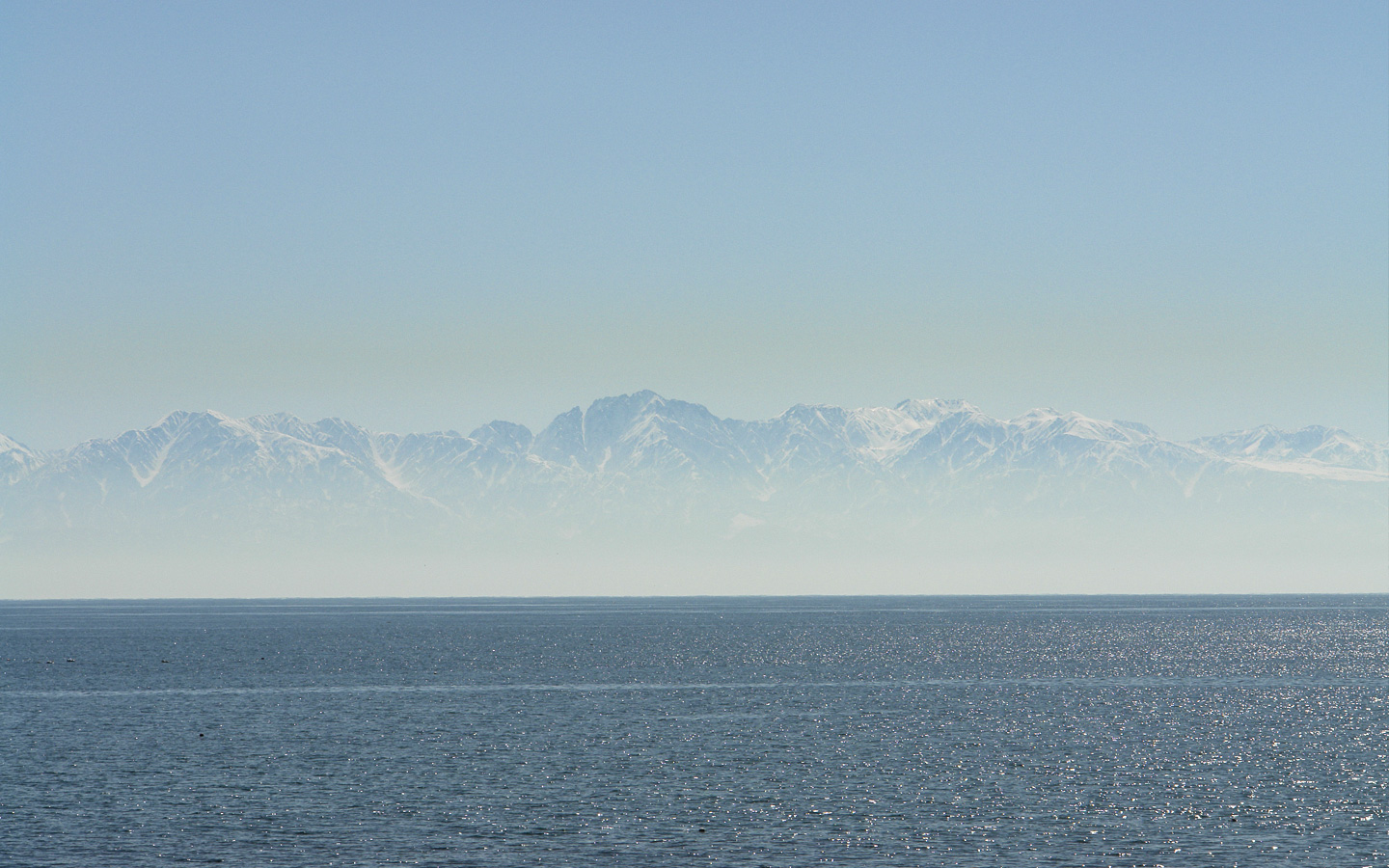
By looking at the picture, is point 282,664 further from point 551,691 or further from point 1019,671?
point 1019,671

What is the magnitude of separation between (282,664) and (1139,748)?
115056mm

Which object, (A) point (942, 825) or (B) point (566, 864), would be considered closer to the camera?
(B) point (566, 864)

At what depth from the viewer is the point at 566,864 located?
168 ft

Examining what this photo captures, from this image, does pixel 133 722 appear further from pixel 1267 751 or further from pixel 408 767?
pixel 1267 751

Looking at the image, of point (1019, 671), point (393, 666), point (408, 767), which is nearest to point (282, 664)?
point (393, 666)

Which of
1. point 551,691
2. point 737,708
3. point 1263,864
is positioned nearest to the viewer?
point 1263,864

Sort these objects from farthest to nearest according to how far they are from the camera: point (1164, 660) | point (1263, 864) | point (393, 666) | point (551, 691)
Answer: point (1164, 660) → point (393, 666) → point (551, 691) → point (1263, 864)

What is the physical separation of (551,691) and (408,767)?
173 ft

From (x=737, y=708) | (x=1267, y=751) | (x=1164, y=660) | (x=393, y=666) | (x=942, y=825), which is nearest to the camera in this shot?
(x=942, y=825)

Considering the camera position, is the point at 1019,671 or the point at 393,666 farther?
the point at 393,666

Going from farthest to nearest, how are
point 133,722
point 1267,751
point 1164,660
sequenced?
point 1164,660 → point 133,722 → point 1267,751

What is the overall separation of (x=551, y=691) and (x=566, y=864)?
76847 millimetres

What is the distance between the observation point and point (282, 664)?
170m

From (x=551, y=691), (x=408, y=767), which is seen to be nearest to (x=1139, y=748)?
(x=408, y=767)
